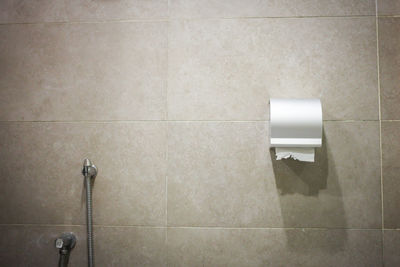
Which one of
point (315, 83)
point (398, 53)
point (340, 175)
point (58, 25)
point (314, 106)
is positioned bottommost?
point (340, 175)

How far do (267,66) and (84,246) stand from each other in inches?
46.4

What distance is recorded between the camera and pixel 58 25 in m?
1.26

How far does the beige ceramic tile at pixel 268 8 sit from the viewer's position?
119cm

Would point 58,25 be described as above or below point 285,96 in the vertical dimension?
above

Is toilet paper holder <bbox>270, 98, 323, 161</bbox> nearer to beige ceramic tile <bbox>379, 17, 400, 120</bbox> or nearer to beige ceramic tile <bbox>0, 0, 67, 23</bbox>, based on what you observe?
beige ceramic tile <bbox>379, 17, 400, 120</bbox>

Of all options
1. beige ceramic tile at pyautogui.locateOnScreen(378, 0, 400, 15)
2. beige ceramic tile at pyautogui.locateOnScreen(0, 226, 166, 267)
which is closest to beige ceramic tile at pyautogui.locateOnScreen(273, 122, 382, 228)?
beige ceramic tile at pyautogui.locateOnScreen(378, 0, 400, 15)

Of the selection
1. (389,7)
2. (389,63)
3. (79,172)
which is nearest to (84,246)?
(79,172)

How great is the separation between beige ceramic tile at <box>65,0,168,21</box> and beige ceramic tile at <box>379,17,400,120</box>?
0.99 metres

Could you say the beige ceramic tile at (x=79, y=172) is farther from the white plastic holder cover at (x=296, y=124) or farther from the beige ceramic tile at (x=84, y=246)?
the white plastic holder cover at (x=296, y=124)

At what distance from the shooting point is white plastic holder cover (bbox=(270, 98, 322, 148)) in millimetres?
1028

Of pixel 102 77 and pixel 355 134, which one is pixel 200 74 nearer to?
pixel 102 77

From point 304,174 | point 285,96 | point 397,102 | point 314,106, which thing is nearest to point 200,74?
point 285,96

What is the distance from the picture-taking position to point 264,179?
1.19 m

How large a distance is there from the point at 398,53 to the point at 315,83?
38cm
